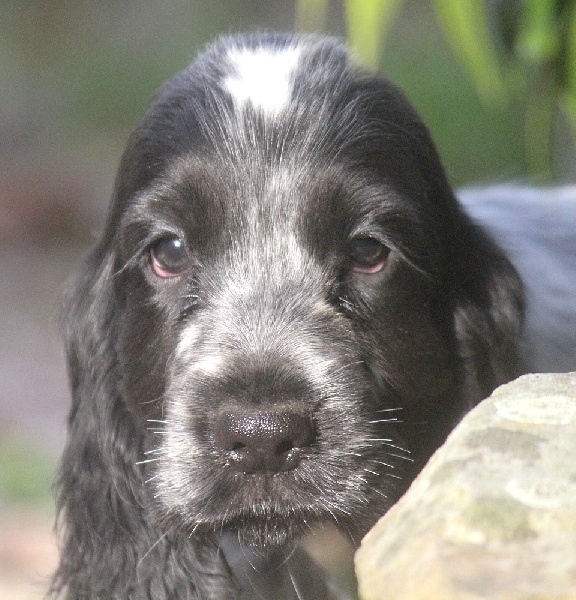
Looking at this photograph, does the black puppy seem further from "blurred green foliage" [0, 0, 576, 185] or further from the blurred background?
"blurred green foliage" [0, 0, 576, 185]

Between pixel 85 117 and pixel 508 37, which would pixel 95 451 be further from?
pixel 85 117

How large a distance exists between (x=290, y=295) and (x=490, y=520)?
1611 millimetres

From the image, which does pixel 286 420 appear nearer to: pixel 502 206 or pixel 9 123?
pixel 502 206

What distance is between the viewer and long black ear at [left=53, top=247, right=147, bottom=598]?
3.29m

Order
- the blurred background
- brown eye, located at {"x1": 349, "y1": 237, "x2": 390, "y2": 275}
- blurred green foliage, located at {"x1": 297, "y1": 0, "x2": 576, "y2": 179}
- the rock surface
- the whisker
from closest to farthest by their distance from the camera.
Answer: the rock surface
blurred green foliage, located at {"x1": 297, "y1": 0, "x2": 576, "y2": 179}
brown eye, located at {"x1": 349, "y1": 237, "x2": 390, "y2": 275}
the whisker
the blurred background

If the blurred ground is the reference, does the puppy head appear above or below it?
above

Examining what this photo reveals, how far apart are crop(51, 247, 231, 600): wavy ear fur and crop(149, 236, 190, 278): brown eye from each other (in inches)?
10.5

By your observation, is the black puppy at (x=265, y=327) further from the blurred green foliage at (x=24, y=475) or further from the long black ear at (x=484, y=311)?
the blurred green foliage at (x=24, y=475)

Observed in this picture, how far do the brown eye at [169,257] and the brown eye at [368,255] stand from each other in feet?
1.39

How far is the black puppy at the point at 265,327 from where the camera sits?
105 inches

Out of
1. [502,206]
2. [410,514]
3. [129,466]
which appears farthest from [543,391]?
[502,206]

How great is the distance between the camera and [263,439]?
97.8 inches

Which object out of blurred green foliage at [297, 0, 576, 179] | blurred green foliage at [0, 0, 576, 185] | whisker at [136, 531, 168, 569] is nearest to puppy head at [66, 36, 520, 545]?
whisker at [136, 531, 168, 569]

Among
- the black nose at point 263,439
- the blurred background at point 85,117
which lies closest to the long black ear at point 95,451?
the black nose at point 263,439
